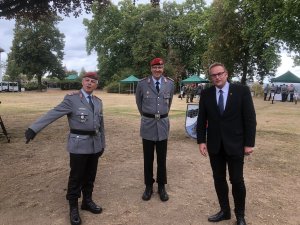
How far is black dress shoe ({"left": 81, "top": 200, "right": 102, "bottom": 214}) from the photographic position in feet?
17.4

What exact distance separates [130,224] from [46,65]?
2465 inches

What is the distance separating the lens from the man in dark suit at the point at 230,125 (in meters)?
4.72

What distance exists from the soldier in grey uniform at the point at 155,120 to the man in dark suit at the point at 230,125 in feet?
3.33

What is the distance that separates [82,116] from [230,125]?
185 centimetres

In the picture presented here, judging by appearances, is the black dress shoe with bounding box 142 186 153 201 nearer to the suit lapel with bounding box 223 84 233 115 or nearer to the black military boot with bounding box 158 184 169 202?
the black military boot with bounding box 158 184 169 202

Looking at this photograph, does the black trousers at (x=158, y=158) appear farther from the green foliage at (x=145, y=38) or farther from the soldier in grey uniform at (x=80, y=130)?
the green foliage at (x=145, y=38)

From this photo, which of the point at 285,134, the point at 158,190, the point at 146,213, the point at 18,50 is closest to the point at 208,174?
the point at 158,190

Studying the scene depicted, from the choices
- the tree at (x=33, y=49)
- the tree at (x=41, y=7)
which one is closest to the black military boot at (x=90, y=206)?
the tree at (x=41, y=7)

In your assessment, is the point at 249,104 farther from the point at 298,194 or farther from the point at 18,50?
the point at 18,50

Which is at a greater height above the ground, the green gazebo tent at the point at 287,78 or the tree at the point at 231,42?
the tree at the point at 231,42

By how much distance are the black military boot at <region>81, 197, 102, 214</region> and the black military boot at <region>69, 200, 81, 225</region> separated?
312 millimetres

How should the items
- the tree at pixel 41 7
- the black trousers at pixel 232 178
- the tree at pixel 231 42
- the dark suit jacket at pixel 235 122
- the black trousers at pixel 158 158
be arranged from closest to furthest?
the dark suit jacket at pixel 235 122
the black trousers at pixel 232 178
the black trousers at pixel 158 158
the tree at pixel 41 7
the tree at pixel 231 42

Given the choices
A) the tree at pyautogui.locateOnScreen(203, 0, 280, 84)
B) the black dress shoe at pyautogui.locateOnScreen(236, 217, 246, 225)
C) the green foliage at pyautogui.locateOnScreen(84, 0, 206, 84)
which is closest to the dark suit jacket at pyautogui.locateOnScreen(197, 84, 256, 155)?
the black dress shoe at pyautogui.locateOnScreen(236, 217, 246, 225)

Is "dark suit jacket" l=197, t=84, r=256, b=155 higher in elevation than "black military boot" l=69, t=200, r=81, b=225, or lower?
higher
